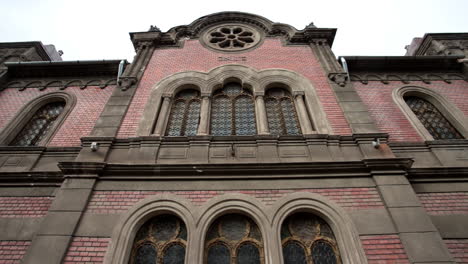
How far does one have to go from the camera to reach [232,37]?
945cm

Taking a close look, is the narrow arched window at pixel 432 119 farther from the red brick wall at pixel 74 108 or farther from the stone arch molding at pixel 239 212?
the red brick wall at pixel 74 108

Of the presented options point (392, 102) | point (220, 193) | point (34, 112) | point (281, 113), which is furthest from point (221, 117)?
point (34, 112)

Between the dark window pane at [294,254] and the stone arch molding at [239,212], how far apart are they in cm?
26

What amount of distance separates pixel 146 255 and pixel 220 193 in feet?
5.55

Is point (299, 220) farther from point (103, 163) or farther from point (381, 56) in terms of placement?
point (381, 56)

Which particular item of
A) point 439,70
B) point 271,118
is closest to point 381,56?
point 439,70

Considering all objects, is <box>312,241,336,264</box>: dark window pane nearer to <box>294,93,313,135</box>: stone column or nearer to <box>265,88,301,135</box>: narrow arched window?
<box>294,93,313,135</box>: stone column

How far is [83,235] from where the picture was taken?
4.18 m

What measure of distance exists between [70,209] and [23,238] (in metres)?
1.10

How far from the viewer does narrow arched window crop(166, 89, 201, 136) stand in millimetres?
6301

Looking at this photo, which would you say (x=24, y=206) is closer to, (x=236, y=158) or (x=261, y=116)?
(x=236, y=158)

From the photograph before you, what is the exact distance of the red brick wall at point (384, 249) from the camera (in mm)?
3854

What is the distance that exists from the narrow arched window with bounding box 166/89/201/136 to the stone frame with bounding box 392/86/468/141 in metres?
6.01

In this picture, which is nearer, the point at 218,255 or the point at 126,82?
the point at 218,255
